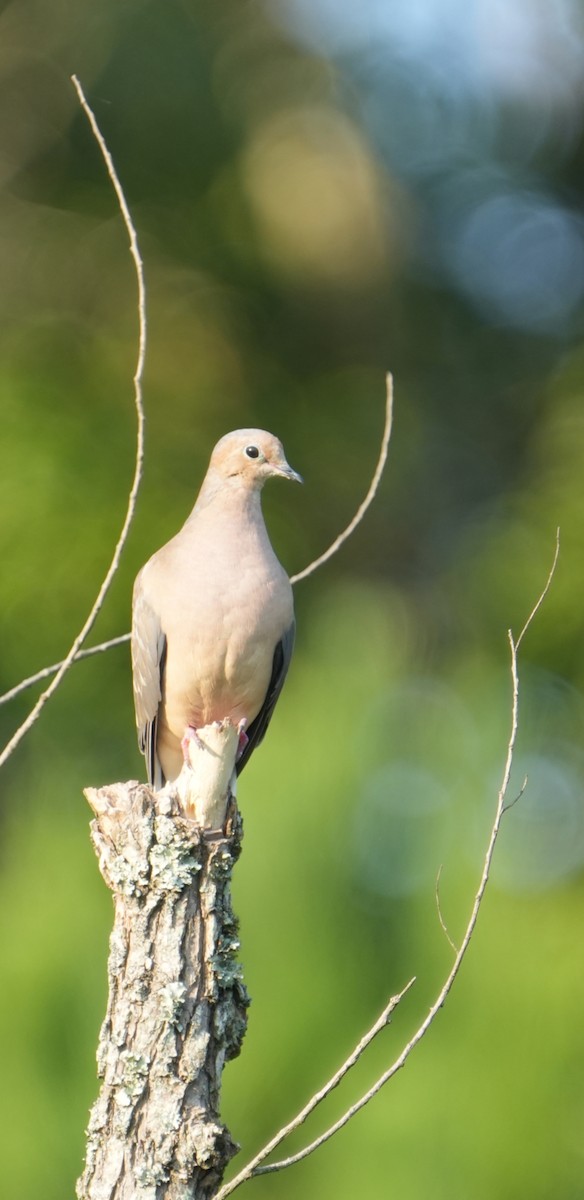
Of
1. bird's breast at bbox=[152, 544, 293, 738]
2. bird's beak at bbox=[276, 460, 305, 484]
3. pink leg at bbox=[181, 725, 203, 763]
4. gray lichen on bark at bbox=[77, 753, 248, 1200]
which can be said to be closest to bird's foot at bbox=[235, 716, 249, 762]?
bird's breast at bbox=[152, 544, 293, 738]

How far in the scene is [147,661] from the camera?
3.69 metres

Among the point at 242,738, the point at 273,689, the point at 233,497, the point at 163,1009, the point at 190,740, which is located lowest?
the point at 163,1009

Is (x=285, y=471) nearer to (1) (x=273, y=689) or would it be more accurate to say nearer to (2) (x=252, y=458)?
(2) (x=252, y=458)

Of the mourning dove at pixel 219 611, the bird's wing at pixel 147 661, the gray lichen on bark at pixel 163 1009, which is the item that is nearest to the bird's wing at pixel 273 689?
the mourning dove at pixel 219 611

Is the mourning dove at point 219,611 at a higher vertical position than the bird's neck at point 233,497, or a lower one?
lower

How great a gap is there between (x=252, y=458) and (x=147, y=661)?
60 cm

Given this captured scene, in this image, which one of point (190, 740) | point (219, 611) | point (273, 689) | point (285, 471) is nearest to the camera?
point (190, 740)

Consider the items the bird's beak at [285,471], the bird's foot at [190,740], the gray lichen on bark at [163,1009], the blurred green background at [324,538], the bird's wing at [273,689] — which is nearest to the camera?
the gray lichen on bark at [163,1009]

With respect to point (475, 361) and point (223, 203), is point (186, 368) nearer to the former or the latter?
point (223, 203)

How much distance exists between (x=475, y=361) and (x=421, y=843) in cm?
279

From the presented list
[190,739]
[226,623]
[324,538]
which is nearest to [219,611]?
[226,623]

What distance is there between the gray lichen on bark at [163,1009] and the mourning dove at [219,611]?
814 mm

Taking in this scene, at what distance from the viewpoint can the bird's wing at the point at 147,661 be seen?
362 centimetres

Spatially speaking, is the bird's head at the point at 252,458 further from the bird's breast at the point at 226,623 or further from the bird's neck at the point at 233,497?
the bird's breast at the point at 226,623
